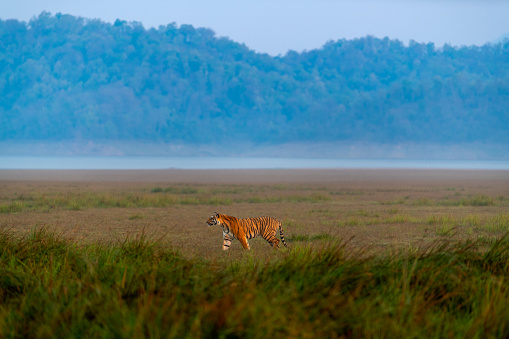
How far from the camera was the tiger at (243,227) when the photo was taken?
35.7 ft

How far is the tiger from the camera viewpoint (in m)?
10.9

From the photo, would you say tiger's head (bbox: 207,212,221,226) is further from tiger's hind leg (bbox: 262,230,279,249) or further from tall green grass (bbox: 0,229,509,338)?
tall green grass (bbox: 0,229,509,338)

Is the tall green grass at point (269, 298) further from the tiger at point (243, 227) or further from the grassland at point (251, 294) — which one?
the tiger at point (243, 227)

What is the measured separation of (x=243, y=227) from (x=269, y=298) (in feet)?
18.8

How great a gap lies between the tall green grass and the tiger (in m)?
3.08

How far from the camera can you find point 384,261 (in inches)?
278

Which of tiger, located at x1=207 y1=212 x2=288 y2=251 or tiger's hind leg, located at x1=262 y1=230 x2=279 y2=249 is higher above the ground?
tiger, located at x1=207 y1=212 x2=288 y2=251

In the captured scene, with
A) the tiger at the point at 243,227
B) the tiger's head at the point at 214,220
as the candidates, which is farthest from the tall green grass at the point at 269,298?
the tiger at the point at 243,227

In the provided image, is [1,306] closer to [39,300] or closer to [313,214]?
[39,300]

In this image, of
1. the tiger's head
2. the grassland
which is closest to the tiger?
the tiger's head

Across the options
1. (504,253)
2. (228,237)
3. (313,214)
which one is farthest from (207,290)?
(313,214)

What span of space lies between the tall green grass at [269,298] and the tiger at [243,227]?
10.1 ft

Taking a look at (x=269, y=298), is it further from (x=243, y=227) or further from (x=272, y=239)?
(x=272, y=239)

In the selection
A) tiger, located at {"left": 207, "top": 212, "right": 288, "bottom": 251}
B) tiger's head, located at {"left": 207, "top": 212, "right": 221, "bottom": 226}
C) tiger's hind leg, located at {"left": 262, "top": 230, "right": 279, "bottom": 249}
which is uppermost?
tiger's head, located at {"left": 207, "top": 212, "right": 221, "bottom": 226}
